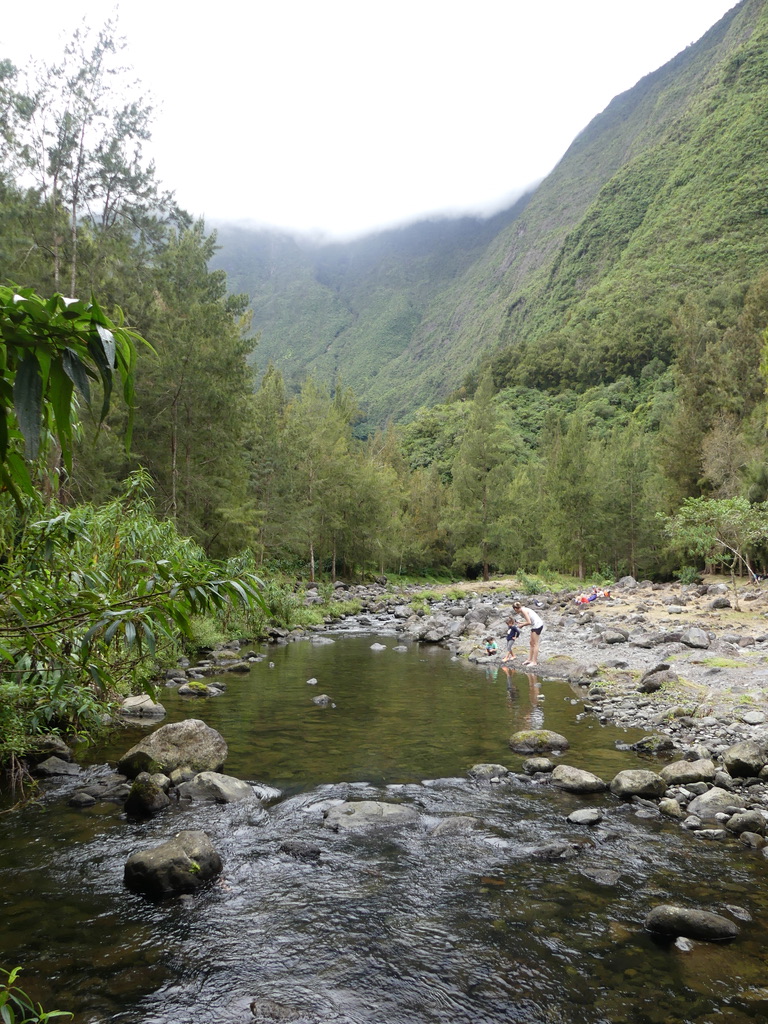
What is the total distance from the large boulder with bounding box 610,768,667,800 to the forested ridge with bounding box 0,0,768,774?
5177mm

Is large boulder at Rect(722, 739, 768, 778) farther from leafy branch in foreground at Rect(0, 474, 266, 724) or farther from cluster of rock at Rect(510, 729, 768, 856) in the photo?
leafy branch in foreground at Rect(0, 474, 266, 724)

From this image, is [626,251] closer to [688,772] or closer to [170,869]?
[688,772]

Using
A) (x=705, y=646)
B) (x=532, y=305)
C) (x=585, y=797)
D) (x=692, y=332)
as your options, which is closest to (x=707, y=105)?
(x=532, y=305)

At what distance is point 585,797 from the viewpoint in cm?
760

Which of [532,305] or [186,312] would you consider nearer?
[186,312]

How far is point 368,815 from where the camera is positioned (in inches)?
274

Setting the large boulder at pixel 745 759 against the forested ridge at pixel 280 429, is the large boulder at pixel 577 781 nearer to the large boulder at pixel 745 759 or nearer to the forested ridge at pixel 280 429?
the large boulder at pixel 745 759

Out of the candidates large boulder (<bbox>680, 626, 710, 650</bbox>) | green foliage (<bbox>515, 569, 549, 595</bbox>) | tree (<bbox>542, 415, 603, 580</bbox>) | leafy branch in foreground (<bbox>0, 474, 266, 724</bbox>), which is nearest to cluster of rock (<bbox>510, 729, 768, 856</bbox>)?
leafy branch in foreground (<bbox>0, 474, 266, 724</bbox>)

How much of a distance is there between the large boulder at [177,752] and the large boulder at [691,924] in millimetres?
5872

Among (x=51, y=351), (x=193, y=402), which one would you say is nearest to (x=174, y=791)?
(x=51, y=351)

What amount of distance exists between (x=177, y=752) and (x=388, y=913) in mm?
4450

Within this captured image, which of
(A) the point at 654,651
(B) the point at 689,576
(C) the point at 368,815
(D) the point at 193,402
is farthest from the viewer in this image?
(B) the point at 689,576

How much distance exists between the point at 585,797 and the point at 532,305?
147 meters

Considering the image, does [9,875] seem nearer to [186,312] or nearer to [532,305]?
[186,312]
